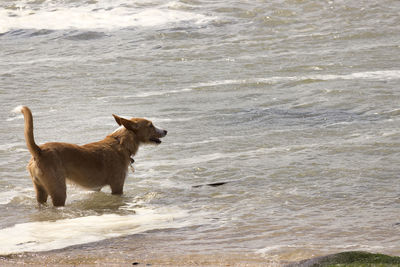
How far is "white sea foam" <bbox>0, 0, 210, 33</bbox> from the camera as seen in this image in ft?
80.7

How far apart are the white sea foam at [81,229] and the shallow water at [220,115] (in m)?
0.03

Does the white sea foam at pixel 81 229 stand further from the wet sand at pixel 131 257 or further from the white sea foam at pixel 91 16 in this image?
the white sea foam at pixel 91 16

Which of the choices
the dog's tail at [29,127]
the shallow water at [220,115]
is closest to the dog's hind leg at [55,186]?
the shallow water at [220,115]

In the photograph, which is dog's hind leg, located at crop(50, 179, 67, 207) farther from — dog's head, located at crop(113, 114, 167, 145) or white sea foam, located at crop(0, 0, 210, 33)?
white sea foam, located at crop(0, 0, 210, 33)

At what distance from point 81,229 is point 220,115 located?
250 inches

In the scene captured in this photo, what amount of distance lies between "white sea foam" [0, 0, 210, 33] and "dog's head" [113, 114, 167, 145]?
50.5 ft

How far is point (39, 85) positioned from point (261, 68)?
5076mm

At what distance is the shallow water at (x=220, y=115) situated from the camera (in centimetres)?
736

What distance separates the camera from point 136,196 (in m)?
8.79

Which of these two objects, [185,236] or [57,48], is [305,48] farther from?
[185,236]

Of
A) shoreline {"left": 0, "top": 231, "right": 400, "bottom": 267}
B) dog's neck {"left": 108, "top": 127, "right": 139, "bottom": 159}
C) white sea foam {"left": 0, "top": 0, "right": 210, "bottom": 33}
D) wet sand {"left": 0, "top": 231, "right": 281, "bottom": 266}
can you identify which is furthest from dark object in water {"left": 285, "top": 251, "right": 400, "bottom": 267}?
white sea foam {"left": 0, "top": 0, "right": 210, "bottom": 33}

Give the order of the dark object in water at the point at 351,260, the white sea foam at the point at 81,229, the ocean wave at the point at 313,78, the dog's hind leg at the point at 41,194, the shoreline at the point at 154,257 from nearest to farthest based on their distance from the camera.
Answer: the dark object in water at the point at 351,260, the shoreline at the point at 154,257, the white sea foam at the point at 81,229, the dog's hind leg at the point at 41,194, the ocean wave at the point at 313,78

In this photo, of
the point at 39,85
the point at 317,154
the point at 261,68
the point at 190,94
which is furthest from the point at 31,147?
the point at 261,68

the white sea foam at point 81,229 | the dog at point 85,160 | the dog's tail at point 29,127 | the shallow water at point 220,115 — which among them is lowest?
the shallow water at point 220,115
